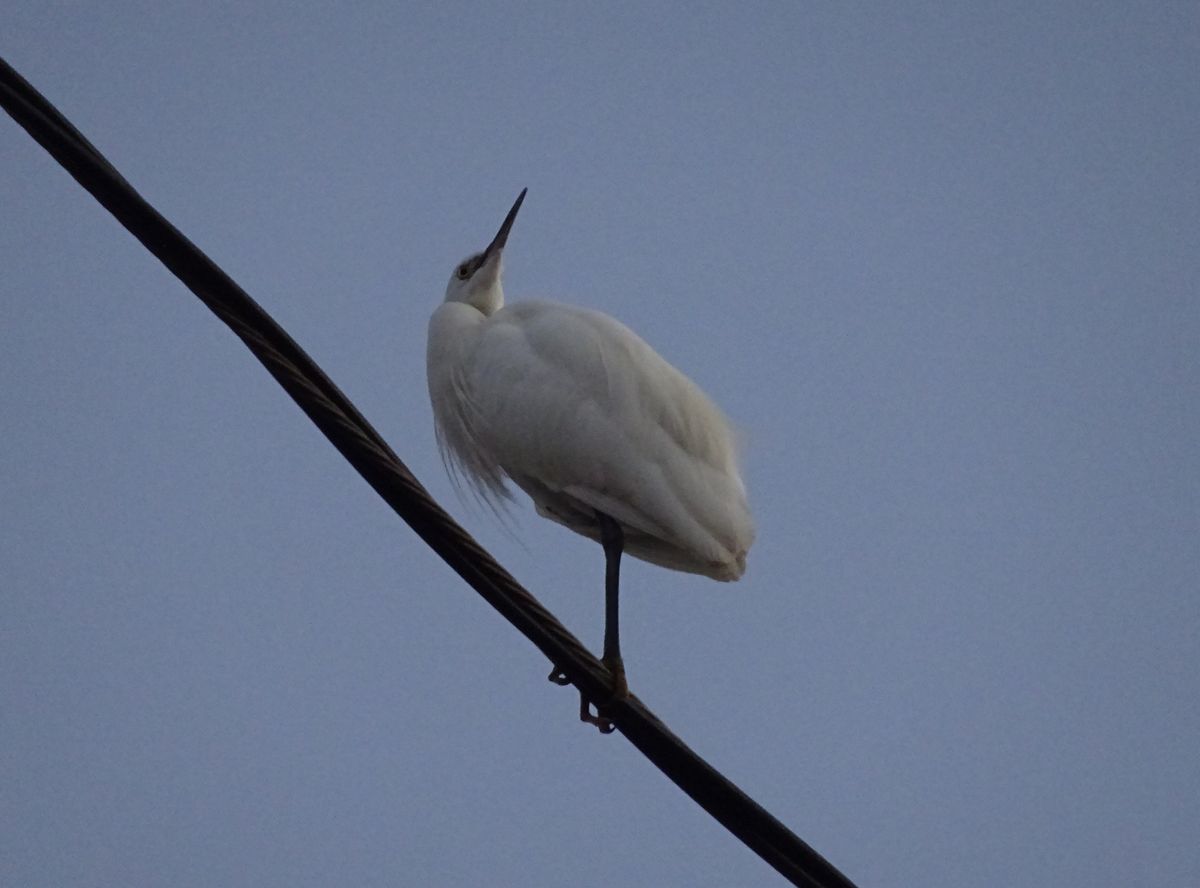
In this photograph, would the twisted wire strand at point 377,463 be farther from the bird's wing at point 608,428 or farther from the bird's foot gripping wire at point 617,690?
the bird's wing at point 608,428

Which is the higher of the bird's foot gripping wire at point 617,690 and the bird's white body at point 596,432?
the bird's white body at point 596,432

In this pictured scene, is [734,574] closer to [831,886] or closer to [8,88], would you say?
[831,886]

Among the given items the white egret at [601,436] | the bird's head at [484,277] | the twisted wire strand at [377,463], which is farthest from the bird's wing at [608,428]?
the twisted wire strand at [377,463]

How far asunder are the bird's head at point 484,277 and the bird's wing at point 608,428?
910 mm

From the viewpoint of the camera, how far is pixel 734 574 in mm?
4469

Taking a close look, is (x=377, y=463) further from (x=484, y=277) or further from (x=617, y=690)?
(x=484, y=277)

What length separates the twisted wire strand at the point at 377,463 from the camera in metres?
2.47

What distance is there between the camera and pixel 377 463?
8.61 ft

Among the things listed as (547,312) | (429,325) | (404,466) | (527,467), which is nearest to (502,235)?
(429,325)

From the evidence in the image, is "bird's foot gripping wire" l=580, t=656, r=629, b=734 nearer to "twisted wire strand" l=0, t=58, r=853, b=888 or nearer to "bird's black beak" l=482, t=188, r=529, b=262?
"twisted wire strand" l=0, t=58, r=853, b=888

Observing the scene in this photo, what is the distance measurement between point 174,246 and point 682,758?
1.49 meters

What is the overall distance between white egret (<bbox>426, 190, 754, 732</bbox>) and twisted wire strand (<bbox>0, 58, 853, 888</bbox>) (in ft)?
3.52

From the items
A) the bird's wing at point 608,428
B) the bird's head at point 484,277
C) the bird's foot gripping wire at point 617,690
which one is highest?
the bird's head at point 484,277

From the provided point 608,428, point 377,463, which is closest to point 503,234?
point 608,428
